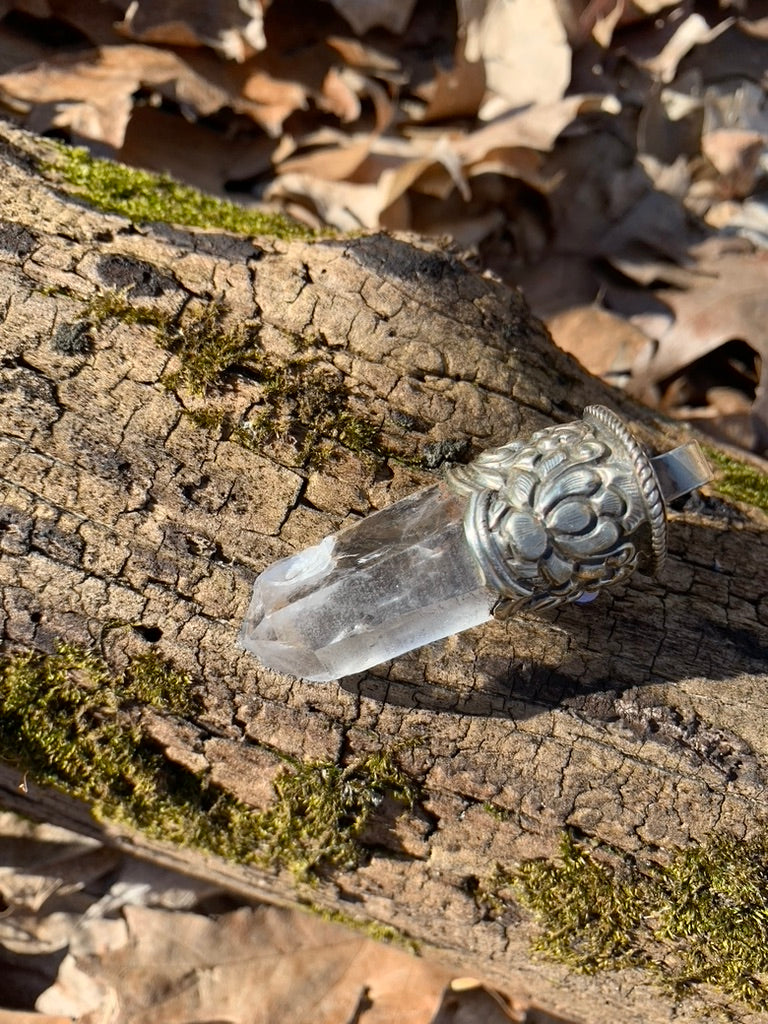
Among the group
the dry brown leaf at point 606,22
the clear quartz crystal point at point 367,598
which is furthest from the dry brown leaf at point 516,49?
the clear quartz crystal point at point 367,598

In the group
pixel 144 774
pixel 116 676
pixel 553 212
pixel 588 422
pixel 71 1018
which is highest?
pixel 588 422

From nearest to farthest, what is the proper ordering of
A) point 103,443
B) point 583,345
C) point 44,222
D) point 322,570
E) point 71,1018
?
1. point 322,570
2. point 103,443
3. point 44,222
4. point 71,1018
5. point 583,345

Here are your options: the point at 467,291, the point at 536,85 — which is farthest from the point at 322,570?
the point at 536,85

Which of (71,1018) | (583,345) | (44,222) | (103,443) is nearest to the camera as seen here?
(103,443)

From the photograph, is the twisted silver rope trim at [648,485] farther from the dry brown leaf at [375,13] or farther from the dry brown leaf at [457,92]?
the dry brown leaf at [375,13]

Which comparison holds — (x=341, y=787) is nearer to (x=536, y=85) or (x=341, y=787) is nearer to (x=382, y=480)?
(x=382, y=480)

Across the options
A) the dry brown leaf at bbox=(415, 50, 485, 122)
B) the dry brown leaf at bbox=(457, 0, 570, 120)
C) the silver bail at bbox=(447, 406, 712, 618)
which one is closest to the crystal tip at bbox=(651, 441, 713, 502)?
the silver bail at bbox=(447, 406, 712, 618)

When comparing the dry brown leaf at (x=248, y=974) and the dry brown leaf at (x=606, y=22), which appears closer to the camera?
the dry brown leaf at (x=248, y=974)
